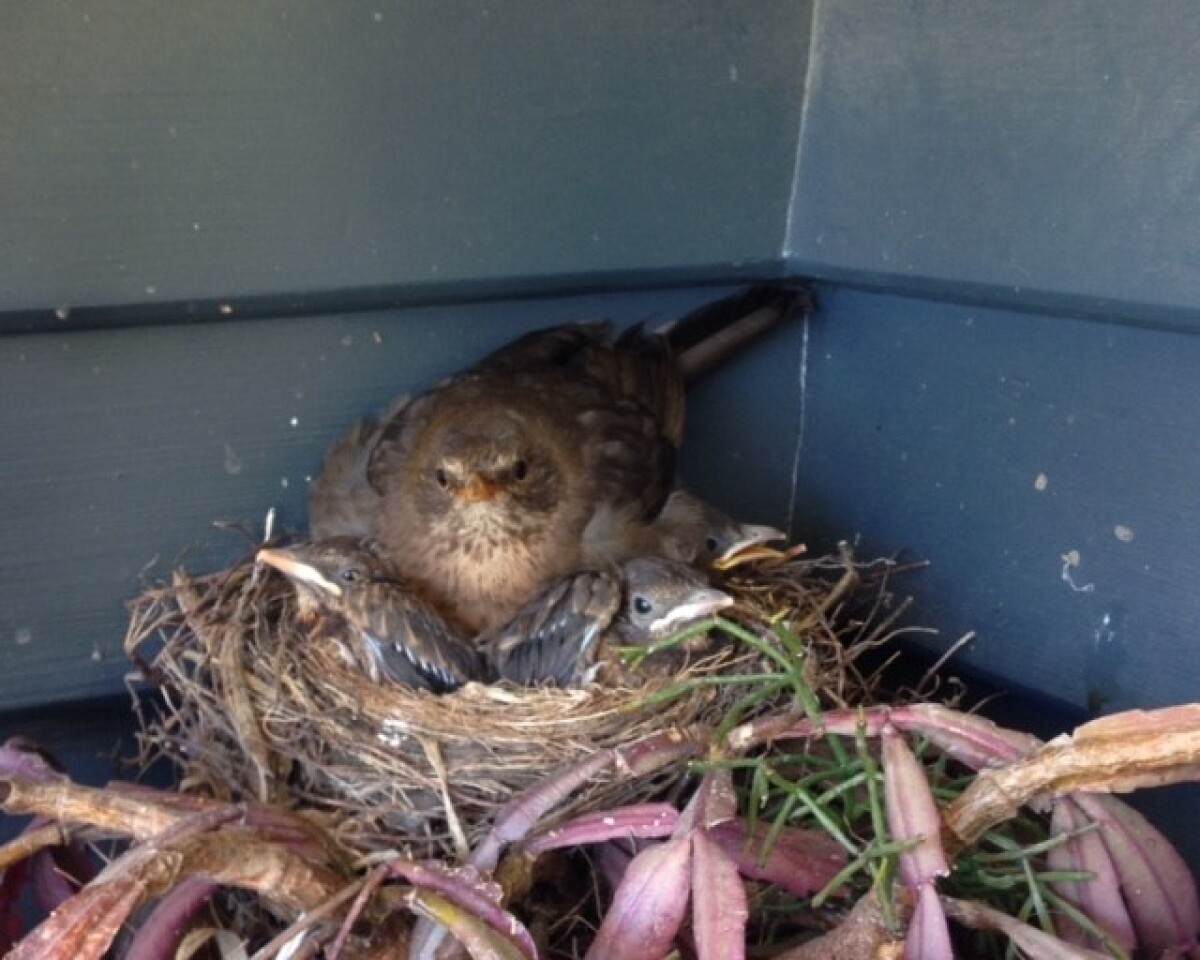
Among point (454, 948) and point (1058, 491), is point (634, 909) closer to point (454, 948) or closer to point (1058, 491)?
point (454, 948)

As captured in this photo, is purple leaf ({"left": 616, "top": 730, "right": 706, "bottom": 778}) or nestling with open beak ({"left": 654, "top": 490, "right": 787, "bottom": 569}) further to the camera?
nestling with open beak ({"left": 654, "top": 490, "right": 787, "bottom": 569})

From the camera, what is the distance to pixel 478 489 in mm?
1454

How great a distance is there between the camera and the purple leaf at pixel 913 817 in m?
0.87

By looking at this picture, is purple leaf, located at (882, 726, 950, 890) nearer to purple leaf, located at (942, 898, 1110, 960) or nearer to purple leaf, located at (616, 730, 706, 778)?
purple leaf, located at (942, 898, 1110, 960)

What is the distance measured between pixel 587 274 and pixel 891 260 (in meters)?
0.34

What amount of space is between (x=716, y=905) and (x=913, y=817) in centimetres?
15

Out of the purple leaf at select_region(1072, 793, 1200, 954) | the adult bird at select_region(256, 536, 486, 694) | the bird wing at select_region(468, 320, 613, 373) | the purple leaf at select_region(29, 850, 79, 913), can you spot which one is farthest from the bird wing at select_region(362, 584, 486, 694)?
the purple leaf at select_region(1072, 793, 1200, 954)

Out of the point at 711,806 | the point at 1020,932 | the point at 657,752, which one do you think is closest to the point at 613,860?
the point at 657,752

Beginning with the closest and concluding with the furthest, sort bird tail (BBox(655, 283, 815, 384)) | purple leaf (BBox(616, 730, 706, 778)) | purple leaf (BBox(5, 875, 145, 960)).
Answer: purple leaf (BBox(5, 875, 145, 960)), purple leaf (BBox(616, 730, 706, 778)), bird tail (BBox(655, 283, 815, 384))

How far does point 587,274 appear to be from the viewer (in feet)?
4.96

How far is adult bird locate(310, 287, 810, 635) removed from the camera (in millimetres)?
1490

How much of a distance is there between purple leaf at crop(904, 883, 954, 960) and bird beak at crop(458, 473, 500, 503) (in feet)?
2.35

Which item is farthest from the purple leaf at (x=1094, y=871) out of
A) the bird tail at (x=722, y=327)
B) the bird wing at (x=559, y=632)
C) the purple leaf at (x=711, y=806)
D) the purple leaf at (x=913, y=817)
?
the bird tail at (x=722, y=327)

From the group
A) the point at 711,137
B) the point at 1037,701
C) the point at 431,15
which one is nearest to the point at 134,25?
→ the point at 431,15
